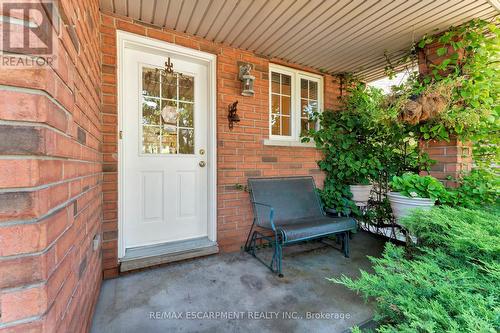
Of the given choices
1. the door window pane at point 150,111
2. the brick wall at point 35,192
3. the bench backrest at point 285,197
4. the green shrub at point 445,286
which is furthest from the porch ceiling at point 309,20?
the green shrub at point 445,286

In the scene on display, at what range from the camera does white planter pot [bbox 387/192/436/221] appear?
6.86ft

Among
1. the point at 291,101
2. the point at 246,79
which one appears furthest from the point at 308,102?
the point at 246,79

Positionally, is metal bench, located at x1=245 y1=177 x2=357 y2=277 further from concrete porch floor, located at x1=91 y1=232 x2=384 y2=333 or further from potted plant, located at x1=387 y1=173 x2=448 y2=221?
potted plant, located at x1=387 y1=173 x2=448 y2=221

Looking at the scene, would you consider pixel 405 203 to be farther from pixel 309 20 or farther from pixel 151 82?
pixel 151 82

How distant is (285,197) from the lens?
2828mm

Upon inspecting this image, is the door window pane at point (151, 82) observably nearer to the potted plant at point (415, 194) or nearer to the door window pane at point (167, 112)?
the door window pane at point (167, 112)

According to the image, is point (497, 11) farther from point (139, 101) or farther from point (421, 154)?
point (139, 101)

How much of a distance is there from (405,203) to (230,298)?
6.00 feet

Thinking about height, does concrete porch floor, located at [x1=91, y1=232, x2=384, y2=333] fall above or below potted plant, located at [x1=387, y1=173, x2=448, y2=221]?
below

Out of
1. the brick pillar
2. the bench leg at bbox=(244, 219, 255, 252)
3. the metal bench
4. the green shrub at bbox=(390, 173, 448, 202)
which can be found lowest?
the bench leg at bbox=(244, 219, 255, 252)

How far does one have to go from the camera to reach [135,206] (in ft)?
7.59

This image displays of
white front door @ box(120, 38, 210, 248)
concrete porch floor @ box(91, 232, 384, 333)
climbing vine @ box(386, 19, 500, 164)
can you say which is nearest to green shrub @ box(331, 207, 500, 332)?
concrete porch floor @ box(91, 232, 384, 333)

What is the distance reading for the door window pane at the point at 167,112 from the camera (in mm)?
2371

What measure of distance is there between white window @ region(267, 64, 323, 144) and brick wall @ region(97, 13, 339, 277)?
18 cm
